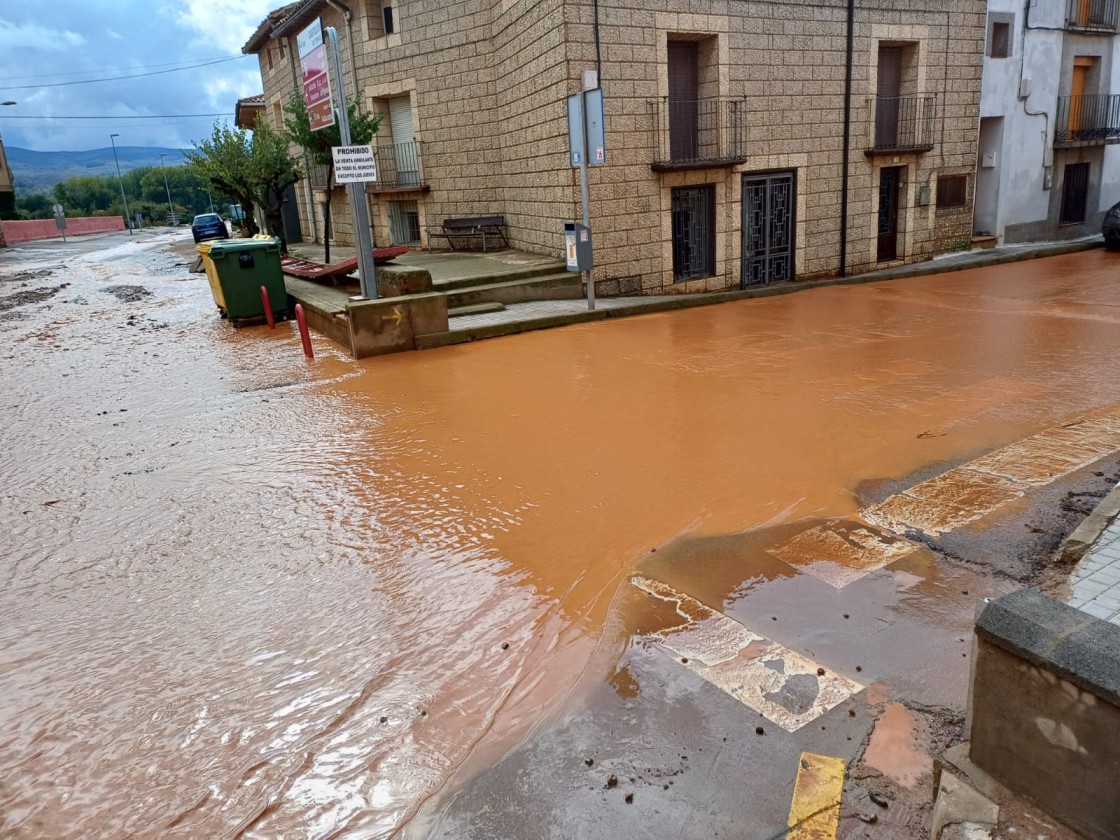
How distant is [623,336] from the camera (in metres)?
10.3

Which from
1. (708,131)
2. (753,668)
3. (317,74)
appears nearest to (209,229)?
(317,74)

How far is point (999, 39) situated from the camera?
54.9 feet

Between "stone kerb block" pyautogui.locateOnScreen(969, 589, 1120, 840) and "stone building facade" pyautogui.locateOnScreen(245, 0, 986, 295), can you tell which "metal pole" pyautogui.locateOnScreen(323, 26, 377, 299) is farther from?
"stone kerb block" pyautogui.locateOnScreen(969, 589, 1120, 840)

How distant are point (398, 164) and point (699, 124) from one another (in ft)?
27.6

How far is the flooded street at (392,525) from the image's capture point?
3.01 m

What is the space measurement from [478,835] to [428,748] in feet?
1.62

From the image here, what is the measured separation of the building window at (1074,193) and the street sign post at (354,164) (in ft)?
57.6

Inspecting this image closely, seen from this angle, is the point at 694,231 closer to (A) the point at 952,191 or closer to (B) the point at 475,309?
(B) the point at 475,309

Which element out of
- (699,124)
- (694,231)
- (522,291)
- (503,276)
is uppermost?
(699,124)

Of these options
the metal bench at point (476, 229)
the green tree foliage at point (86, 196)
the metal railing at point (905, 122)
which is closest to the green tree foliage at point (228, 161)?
the metal bench at point (476, 229)

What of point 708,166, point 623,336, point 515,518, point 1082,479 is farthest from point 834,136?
point 515,518

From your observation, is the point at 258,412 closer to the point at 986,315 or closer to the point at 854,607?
the point at 854,607

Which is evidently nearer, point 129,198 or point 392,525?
point 392,525

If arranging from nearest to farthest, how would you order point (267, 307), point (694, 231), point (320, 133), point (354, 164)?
point (354, 164)
point (267, 307)
point (694, 231)
point (320, 133)
